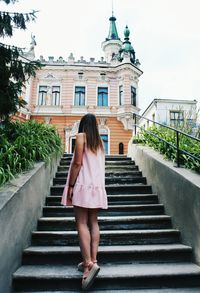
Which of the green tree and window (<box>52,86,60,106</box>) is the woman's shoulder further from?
window (<box>52,86,60,106</box>)

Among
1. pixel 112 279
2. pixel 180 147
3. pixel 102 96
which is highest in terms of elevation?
pixel 102 96

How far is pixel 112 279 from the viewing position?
107 inches

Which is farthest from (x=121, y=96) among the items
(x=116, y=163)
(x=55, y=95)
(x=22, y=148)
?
(x=22, y=148)

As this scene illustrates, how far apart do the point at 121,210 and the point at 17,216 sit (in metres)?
1.87

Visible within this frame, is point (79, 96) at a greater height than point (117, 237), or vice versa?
point (79, 96)

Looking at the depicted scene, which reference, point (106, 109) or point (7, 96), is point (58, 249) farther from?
point (106, 109)

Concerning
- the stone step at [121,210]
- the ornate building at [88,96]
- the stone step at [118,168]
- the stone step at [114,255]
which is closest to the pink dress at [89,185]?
the stone step at [114,255]

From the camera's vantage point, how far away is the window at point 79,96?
62.7 feet

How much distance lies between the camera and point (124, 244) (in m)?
3.44

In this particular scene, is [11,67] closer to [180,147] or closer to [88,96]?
[180,147]

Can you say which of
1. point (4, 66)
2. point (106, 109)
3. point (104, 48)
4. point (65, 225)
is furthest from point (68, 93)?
point (65, 225)

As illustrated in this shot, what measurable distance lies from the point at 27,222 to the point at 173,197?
2.23 m

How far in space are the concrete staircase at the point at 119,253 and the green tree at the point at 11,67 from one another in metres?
2.19

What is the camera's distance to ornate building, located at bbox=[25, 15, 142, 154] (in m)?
18.5
